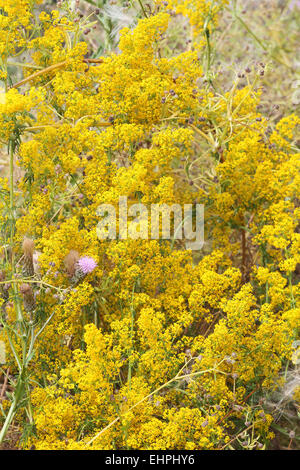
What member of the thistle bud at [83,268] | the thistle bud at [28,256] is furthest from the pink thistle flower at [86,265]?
the thistle bud at [28,256]

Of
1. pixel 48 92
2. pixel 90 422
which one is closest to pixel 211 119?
pixel 48 92

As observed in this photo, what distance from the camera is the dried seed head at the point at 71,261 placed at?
68.9 inches

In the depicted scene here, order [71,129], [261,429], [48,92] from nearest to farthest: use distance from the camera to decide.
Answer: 1. [261,429]
2. [71,129]
3. [48,92]

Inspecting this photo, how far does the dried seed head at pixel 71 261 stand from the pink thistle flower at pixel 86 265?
0.02m

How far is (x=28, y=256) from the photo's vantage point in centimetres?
168

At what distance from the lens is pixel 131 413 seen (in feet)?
4.92

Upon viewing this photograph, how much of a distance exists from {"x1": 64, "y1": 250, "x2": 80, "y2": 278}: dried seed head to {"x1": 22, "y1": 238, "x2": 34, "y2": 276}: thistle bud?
0.41 feet

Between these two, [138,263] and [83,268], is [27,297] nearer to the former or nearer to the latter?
[83,268]

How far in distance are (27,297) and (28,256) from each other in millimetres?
142

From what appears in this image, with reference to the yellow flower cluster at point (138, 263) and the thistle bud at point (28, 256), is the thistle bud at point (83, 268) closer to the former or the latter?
the yellow flower cluster at point (138, 263)

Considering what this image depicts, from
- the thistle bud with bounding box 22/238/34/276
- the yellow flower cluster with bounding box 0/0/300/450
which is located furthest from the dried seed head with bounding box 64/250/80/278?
the thistle bud with bounding box 22/238/34/276

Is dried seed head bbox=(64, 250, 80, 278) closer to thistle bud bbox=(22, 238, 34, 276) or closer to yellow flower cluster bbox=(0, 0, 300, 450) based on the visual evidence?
yellow flower cluster bbox=(0, 0, 300, 450)

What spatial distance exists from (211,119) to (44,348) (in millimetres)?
1236
